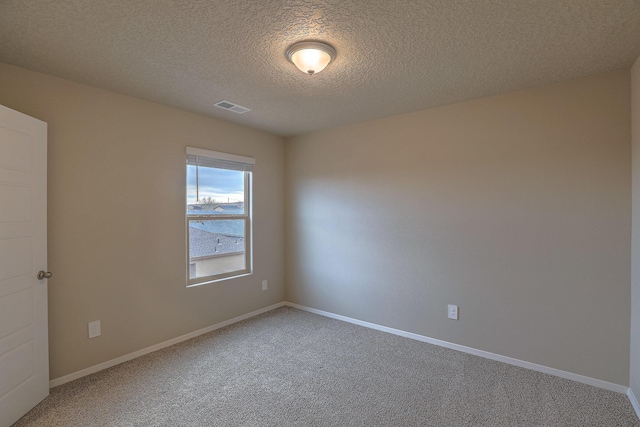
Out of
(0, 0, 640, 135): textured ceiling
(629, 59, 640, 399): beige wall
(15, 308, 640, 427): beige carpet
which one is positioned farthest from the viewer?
(629, 59, 640, 399): beige wall

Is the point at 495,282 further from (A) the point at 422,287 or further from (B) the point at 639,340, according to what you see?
(B) the point at 639,340

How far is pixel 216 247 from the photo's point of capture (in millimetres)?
3652

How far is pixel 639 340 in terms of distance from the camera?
210 cm

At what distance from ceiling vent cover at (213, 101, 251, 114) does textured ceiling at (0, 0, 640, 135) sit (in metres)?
0.16

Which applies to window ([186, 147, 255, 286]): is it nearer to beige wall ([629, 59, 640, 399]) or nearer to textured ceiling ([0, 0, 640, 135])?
textured ceiling ([0, 0, 640, 135])

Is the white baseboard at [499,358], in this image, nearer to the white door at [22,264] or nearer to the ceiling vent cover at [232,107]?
the ceiling vent cover at [232,107]

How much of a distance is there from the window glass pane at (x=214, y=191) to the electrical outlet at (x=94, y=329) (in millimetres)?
1275

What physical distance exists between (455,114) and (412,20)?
1.52m

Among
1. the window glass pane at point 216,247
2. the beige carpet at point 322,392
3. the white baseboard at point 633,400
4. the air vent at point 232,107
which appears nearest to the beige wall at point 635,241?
the white baseboard at point 633,400

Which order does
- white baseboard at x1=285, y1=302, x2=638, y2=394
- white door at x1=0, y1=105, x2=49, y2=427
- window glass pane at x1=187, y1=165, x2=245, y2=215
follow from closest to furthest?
white door at x1=0, y1=105, x2=49, y2=427 < white baseboard at x1=285, y1=302, x2=638, y2=394 < window glass pane at x1=187, y1=165, x2=245, y2=215

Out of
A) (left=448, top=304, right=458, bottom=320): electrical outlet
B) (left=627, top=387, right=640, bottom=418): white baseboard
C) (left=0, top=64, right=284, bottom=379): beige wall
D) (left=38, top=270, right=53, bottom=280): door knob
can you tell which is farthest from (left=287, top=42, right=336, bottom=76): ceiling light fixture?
(left=627, top=387, right=640, bottom=418): white baseboard

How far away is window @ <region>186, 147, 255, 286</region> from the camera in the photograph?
133 inches

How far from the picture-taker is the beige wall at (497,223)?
2359 millimetres

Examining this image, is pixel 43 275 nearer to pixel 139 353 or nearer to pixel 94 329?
pixel 94 329
